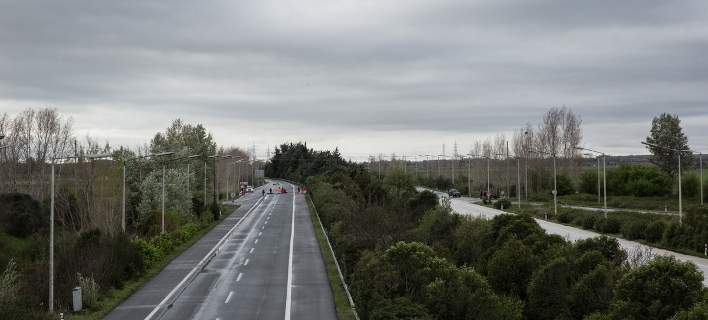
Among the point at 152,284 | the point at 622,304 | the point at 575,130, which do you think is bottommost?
the point at 152,284

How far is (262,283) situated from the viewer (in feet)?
99.2

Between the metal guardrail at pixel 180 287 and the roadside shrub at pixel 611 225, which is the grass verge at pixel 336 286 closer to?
the metal guardrail at pixel 180 287

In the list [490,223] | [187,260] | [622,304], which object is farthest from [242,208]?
[622,304]

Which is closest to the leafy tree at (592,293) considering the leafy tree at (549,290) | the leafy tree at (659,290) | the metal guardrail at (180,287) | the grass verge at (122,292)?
the leafy tree at (549,290)

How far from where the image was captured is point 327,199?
55.6 metres

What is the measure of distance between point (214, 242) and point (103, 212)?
301 inches

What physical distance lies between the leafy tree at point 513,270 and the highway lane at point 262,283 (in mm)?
5804

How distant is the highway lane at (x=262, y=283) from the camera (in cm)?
2406

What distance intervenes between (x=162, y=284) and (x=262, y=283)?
4429 mm

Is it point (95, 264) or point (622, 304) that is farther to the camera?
point (95, 264)

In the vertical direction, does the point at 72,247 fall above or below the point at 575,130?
below

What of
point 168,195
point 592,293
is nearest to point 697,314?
point 592,293

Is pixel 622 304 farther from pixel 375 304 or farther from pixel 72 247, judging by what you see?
pixel 72 247

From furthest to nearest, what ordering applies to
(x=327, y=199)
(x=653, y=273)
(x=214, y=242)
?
(x=327, y=199)
(x=214, y=242)
(x=653, y=273)
